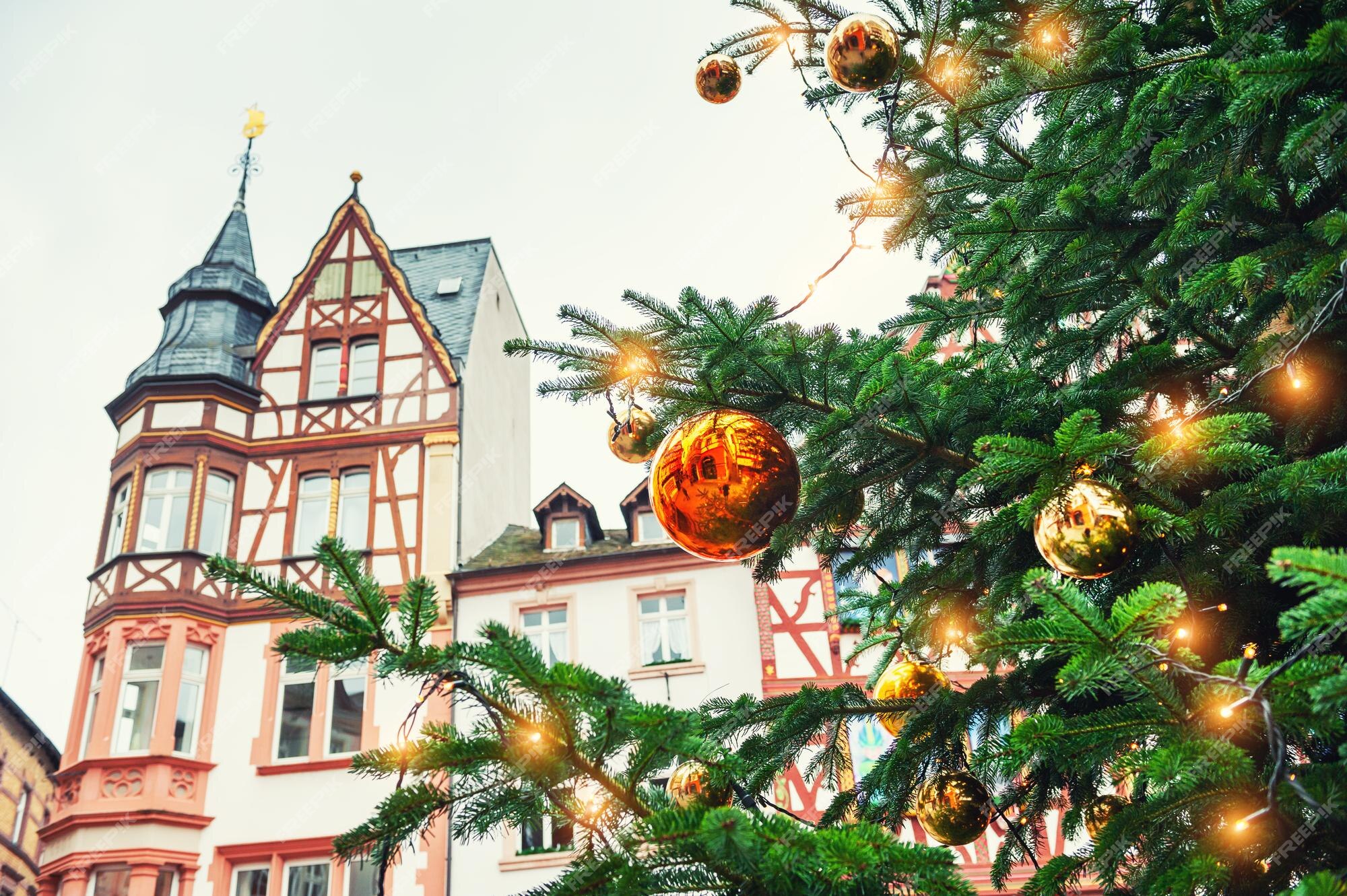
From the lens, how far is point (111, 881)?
12789 mm

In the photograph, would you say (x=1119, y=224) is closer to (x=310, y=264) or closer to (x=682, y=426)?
(x=682, y=426)

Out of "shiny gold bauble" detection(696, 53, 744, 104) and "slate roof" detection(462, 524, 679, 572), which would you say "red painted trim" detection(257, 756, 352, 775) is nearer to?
"slate roof" detection(462, 524, 679, 572)

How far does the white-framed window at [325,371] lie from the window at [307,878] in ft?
24.5

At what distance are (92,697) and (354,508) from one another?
4.47m

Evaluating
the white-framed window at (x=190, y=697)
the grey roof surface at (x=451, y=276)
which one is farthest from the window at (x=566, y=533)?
the white-framed window at (x=190, y=697)

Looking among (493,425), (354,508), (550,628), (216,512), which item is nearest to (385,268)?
(493,425)

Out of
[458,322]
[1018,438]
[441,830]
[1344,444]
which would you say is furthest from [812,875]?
[458,322]

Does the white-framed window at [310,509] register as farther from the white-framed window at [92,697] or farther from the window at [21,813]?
the window at [21,813]

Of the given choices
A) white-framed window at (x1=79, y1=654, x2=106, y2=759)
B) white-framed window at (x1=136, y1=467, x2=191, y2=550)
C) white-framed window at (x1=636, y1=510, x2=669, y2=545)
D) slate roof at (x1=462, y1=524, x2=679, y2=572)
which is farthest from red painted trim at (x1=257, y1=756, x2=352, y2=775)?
white-framed window at (x1=636, y1=510, x2=669, y2=545)

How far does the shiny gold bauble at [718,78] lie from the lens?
4.31 metres

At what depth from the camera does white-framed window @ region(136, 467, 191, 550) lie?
1519 cm

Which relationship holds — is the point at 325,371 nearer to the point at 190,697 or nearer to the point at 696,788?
the point at 190,697

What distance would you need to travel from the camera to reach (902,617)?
480 cm

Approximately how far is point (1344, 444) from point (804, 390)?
6.30 ft
